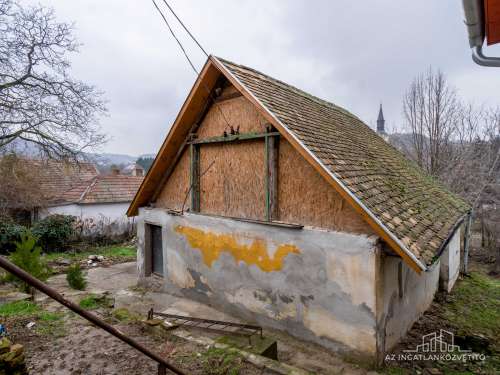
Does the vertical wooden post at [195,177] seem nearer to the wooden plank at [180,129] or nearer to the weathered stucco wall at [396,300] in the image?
the wooden plank at [180,129]

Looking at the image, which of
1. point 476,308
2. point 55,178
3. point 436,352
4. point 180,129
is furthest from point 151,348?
point 55,178

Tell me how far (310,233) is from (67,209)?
59.5 ft

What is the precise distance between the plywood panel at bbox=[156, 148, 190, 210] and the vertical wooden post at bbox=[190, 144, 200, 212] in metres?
0.28

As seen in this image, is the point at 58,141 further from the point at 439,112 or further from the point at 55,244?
the point at 439,112

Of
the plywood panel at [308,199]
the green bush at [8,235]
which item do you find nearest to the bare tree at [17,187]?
the green bush at [8,235]

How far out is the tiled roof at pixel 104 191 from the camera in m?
19.1

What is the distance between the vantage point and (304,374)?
13.0ft

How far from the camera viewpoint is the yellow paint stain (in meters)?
5.98

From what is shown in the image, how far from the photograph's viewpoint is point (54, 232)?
618 inches

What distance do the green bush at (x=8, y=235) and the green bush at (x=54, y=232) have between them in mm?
703

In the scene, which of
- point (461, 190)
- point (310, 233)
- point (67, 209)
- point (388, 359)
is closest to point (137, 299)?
point (310, 233)

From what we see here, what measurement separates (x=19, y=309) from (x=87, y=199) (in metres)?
13.4

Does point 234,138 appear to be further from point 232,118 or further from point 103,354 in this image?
point 103,354

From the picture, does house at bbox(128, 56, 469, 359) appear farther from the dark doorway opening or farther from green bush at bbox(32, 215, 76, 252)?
green bush at bbox(32, 215, 76, 252)
